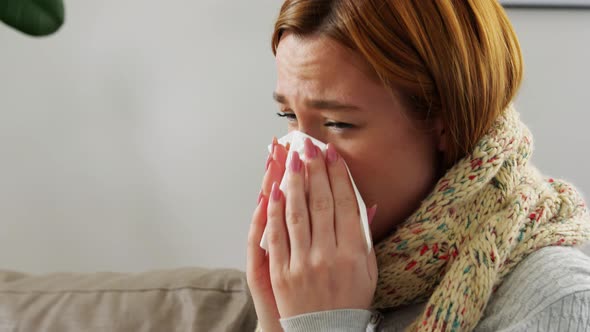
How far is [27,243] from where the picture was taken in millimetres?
1697

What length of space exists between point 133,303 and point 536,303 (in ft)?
2.50

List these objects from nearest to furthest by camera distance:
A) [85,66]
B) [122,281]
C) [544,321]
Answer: [544,321], [122,281], [85,66]

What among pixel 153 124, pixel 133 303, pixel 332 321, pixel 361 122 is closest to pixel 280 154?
pixel 361 122

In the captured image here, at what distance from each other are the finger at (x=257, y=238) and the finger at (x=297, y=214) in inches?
2.5

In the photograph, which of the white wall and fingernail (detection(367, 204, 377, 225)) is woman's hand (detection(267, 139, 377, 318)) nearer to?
fingernail (detection(367, 204, 377, 225))

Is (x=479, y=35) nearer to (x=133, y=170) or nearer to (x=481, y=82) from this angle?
(x=481, y=82)

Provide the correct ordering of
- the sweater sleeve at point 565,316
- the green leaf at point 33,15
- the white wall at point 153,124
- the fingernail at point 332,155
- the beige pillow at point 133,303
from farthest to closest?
the white wall at point 153,124, the beige pillow at point 133,303, the fingernail at point 332,155, the sweater sleeve at point 565,316, the green leaf at point 33,15

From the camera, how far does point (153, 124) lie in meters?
1.64

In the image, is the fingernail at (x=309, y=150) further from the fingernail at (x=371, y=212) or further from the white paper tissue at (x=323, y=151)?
the fingernail at (x=371, y=212)

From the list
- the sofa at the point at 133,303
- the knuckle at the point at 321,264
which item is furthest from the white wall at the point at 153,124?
the knuckle at the point at 321,264

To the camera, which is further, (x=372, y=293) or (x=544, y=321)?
(x=372, y=293)

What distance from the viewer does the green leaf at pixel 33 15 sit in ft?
1.64

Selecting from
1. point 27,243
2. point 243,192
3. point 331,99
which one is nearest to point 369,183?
point 331,99

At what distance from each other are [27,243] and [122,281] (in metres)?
0.56
